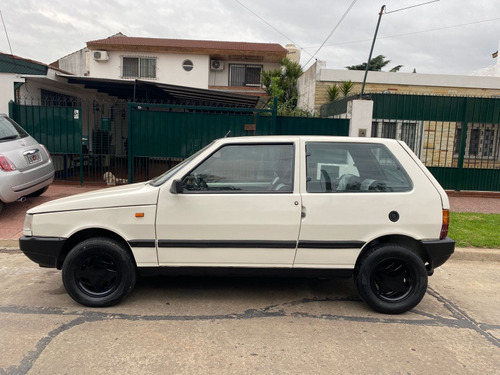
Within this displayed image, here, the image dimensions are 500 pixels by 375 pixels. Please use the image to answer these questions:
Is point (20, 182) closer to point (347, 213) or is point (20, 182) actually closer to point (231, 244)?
point (231, 244)

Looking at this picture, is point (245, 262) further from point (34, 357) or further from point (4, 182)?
point (4, 182)

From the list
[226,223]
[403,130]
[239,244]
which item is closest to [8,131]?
[226,223]

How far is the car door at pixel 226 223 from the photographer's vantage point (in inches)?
150

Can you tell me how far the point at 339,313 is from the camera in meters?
3.97

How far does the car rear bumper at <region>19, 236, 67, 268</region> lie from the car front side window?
1337mm

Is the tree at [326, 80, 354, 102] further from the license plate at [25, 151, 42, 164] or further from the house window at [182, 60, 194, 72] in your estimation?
the license plate at [25, 151, 42, 164]

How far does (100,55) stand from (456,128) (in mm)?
16829

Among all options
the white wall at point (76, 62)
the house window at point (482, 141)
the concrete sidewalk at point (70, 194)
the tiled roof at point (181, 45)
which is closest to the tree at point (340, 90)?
the house window at point (482, 141)

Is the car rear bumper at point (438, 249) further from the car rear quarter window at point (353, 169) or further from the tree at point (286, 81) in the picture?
the tree at point (286, 81)

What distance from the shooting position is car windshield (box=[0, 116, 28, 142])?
273 inches

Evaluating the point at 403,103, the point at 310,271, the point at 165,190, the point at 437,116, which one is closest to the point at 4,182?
the point at 165,190

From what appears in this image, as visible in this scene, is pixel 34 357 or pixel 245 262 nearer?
pixel 34 357

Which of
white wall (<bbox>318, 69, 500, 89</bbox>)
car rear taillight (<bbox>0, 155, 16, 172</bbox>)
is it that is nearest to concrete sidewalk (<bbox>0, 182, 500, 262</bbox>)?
car rear taillight (<bbox>0, 155, 16, 172</bbox>)

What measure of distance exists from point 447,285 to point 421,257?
1.32 m
